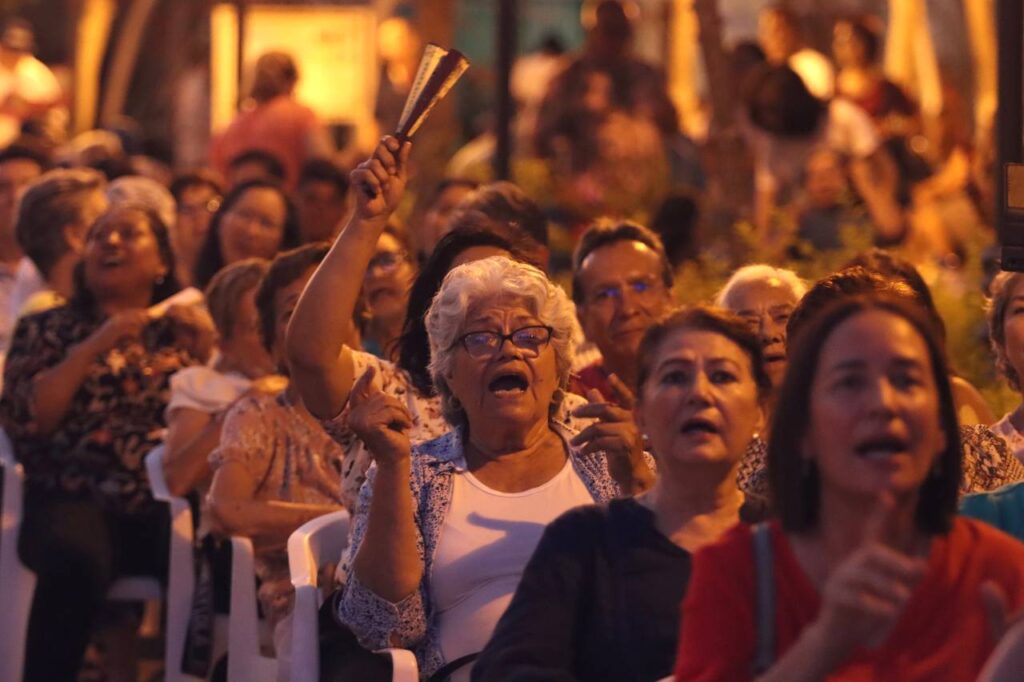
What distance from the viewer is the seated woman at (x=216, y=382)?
23.9ft

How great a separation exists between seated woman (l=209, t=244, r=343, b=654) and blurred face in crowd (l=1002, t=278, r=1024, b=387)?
1.95 metres

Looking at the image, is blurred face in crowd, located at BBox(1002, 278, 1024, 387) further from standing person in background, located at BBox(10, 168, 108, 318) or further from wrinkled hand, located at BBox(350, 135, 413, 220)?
standing person in background, located at BBox(10, 168, 108, 318)

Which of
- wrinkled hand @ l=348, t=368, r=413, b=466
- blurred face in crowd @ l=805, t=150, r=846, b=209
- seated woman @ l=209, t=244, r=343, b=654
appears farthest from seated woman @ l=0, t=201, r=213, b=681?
blurred face in crowd @ l=805, t=150, r=846, b=209

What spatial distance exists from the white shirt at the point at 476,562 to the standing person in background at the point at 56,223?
13.1 feet

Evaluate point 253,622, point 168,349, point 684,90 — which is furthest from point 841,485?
point 684,90

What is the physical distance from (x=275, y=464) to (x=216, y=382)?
0.68 meters

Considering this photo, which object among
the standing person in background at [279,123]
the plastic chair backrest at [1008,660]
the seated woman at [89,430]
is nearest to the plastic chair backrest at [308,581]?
the seated woman at [89,430]

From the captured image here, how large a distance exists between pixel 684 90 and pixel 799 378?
18.8 metres

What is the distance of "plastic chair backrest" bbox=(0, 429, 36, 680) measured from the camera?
7.70m

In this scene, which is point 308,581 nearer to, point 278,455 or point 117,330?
point 278,455

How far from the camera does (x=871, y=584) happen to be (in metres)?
3.11

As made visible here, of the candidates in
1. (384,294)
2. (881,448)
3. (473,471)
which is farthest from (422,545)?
(384,294)

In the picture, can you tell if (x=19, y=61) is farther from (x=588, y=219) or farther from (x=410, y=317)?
(x=410, y=317)

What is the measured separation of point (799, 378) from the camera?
355 centimetres
